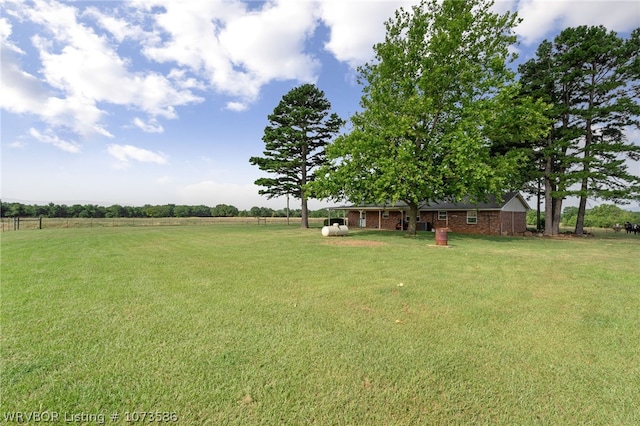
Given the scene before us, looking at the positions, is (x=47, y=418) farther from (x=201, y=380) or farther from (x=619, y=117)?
(x=619, y=117)

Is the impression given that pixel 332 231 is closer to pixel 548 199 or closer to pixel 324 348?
pixel 324 348

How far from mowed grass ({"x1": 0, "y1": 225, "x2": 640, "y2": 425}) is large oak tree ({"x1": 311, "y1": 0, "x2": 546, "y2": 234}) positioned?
31.6 ft

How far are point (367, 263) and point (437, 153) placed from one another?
428 inches

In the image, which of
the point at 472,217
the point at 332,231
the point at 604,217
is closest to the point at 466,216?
the point at 472,217

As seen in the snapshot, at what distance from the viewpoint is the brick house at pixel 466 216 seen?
22.2m

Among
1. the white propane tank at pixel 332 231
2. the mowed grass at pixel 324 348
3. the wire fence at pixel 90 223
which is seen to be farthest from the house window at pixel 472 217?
the wire fence at pixel 90 223

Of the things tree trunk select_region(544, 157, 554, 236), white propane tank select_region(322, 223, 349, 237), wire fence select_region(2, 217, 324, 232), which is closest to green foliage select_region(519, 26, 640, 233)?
tree trunk select_region(544, 157, 554, 236)

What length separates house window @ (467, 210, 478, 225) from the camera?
23031 millimetres

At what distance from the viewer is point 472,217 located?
2325cm

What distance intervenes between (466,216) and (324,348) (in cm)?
2366

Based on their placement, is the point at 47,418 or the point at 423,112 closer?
the point at 47,418

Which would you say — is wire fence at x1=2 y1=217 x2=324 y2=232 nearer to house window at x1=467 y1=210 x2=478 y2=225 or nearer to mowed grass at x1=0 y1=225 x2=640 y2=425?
house window at x1=467 y1=210 x2=478 y2=225

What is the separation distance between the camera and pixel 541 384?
274 centimetres

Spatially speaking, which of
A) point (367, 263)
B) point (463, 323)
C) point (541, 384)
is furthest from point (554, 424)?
point (367, 263)
